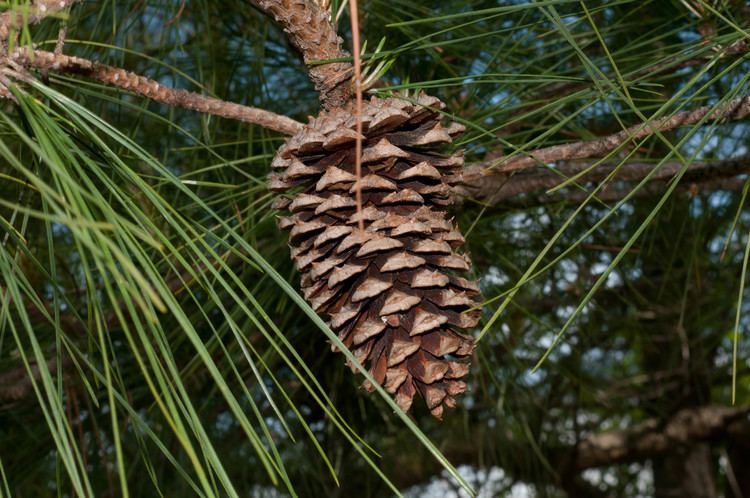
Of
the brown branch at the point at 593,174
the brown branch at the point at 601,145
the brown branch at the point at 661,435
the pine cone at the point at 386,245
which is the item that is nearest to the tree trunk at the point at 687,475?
the brown branch at the point at 661,435

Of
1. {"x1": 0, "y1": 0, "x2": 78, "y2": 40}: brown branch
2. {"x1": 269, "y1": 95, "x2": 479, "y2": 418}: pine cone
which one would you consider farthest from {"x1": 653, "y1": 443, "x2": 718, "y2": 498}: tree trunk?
{"x1": 0, "y1": 0, "x2": 78, "y2": 40}: brown branch

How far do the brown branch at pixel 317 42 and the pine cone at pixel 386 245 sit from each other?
0.01 meters

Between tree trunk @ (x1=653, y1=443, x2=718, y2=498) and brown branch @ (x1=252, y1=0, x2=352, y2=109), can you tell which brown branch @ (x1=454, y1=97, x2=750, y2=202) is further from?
tree trunk @ (x1=653, y1=443, x2=718, y2=498)

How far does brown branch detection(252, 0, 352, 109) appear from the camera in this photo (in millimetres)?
510

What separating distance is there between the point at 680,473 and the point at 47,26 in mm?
1688

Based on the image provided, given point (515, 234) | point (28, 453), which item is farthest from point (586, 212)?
point (28, 453)

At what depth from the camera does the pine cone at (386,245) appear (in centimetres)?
50

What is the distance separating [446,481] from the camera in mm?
1850

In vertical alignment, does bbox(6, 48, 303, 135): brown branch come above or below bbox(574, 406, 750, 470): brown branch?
above

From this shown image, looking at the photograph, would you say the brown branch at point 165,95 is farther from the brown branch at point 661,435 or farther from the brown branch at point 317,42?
the brown branch at point 661,435

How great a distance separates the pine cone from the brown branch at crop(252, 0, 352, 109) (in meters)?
0.01

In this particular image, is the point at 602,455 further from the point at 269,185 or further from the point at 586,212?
the point at 269,185

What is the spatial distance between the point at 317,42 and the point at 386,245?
0.43 feet

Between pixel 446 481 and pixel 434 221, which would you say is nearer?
pixel 434 221
